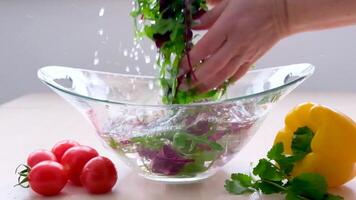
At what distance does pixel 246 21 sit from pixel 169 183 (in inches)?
10.8

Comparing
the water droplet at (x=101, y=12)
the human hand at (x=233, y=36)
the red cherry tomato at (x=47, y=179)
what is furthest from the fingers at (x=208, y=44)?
Answer: the water droplet at (x=101, y=12)

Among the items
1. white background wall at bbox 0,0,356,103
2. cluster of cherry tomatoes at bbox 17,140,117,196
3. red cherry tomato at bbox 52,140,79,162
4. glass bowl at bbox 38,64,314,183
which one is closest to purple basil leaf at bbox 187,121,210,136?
glass bowl at bbox 38,64,314,183

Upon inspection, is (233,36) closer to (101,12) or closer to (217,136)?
(217,136)

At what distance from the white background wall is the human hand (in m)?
1.03

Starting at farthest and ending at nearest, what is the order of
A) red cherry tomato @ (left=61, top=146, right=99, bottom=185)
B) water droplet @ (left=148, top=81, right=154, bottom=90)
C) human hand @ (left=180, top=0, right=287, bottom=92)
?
1. water droplet @ (left=148, top=81, right=154, bottom=90)
2. red cherry tomato @ (left=61, top=146, right=99, bottom=185)
3. human hand @ (left=180, top=0, right=287, bottom=92)

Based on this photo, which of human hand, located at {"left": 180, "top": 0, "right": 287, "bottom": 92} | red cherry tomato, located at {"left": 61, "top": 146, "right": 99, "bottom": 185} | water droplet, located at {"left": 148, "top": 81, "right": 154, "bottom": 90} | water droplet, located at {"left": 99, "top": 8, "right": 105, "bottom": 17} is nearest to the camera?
human hand, located at {"left": 180, "top": 0, "right": 287, "bottom": 92}

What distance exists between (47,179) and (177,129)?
0.20 meters

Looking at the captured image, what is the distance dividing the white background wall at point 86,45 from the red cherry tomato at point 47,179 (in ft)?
3.36

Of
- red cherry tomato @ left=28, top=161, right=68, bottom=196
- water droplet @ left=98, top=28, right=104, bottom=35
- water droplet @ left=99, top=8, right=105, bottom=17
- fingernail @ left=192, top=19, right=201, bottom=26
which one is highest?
fingernail @ left=192, top=19, right=201, bottom=26

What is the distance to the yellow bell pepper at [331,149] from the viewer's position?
0.97 meters

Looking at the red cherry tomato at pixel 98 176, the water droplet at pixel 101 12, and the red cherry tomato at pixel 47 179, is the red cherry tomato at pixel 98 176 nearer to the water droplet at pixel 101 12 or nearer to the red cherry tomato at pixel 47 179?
the red cherry tomato at pixel 47 179

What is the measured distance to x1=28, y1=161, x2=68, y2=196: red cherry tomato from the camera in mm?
943

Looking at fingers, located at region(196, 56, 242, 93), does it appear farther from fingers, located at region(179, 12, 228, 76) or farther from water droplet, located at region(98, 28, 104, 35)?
water droplet, located at region(98, 28, 104, 35)

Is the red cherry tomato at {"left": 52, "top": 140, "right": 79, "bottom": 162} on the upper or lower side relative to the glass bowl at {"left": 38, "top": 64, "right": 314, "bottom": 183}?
lower
